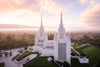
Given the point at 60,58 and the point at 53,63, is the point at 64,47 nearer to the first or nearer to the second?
the point at 60,58

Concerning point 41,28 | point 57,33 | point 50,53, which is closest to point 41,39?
point 41,28

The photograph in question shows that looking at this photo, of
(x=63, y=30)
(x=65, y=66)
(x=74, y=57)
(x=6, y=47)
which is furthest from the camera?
(x=6, y=47)

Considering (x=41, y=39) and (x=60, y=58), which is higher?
(x=41, y=39)

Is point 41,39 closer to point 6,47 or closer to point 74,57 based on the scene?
point 74,57

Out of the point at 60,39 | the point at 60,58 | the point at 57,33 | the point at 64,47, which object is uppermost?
the point at 57,33

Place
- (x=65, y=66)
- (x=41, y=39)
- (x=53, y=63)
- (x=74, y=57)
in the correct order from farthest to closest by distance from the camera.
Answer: (x=41, y=39) → (x=74, y=57) → (x=53, y=63) → (x=65, y=66)

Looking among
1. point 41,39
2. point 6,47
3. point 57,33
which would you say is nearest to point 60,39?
point 57,33

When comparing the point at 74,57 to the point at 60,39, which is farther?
the point at 74,57

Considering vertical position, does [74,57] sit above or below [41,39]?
below

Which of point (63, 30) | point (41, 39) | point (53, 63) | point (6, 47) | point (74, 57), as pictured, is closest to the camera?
point (53, 63)
